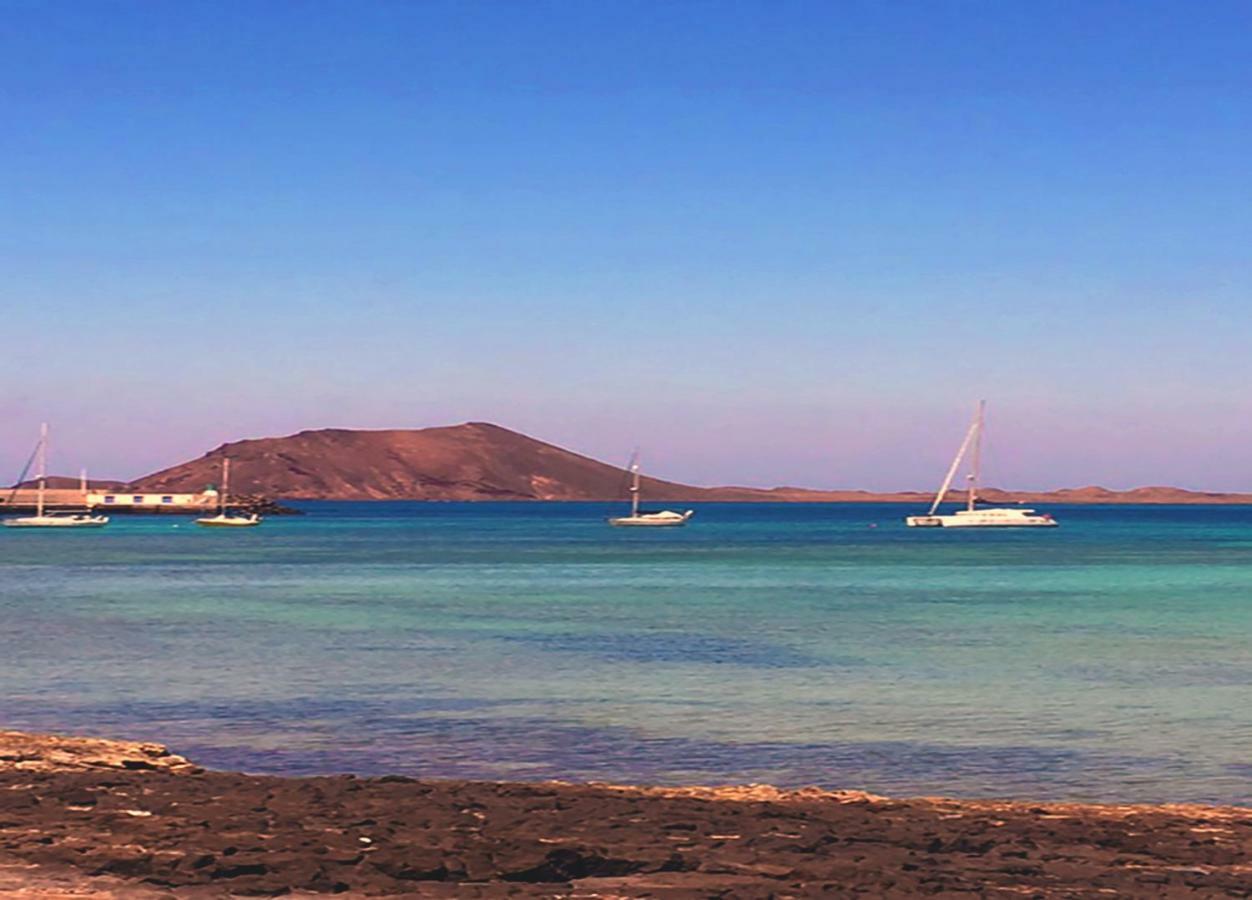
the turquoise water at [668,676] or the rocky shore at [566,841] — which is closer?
the rocky shore at [566,841]

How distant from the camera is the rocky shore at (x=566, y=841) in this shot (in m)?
14.2

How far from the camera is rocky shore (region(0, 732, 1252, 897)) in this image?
46.5ft

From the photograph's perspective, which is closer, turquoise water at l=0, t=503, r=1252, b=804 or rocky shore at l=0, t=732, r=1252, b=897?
rocky shore at l=0, t=732, r=1252, b=897

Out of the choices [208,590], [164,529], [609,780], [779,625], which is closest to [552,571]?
[208,590]

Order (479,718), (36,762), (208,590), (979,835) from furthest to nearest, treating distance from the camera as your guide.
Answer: (208,590)
(479,718)
(36,762)
(979,835)

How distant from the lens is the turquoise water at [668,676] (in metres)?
24.9

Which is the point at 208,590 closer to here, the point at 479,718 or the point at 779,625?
the point at 779,625

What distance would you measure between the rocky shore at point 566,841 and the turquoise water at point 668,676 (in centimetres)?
354

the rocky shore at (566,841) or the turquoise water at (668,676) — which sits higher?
the rocky shore at (566,841)

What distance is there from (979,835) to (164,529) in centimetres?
18705

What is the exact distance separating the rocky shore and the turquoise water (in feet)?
11.6

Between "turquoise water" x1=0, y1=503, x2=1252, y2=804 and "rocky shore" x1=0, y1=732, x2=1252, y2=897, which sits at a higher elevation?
"rocky shore" x1=0, y1=732, x2=1252, y2=897

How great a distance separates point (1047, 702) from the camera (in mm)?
32656

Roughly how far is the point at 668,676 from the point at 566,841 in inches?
853
